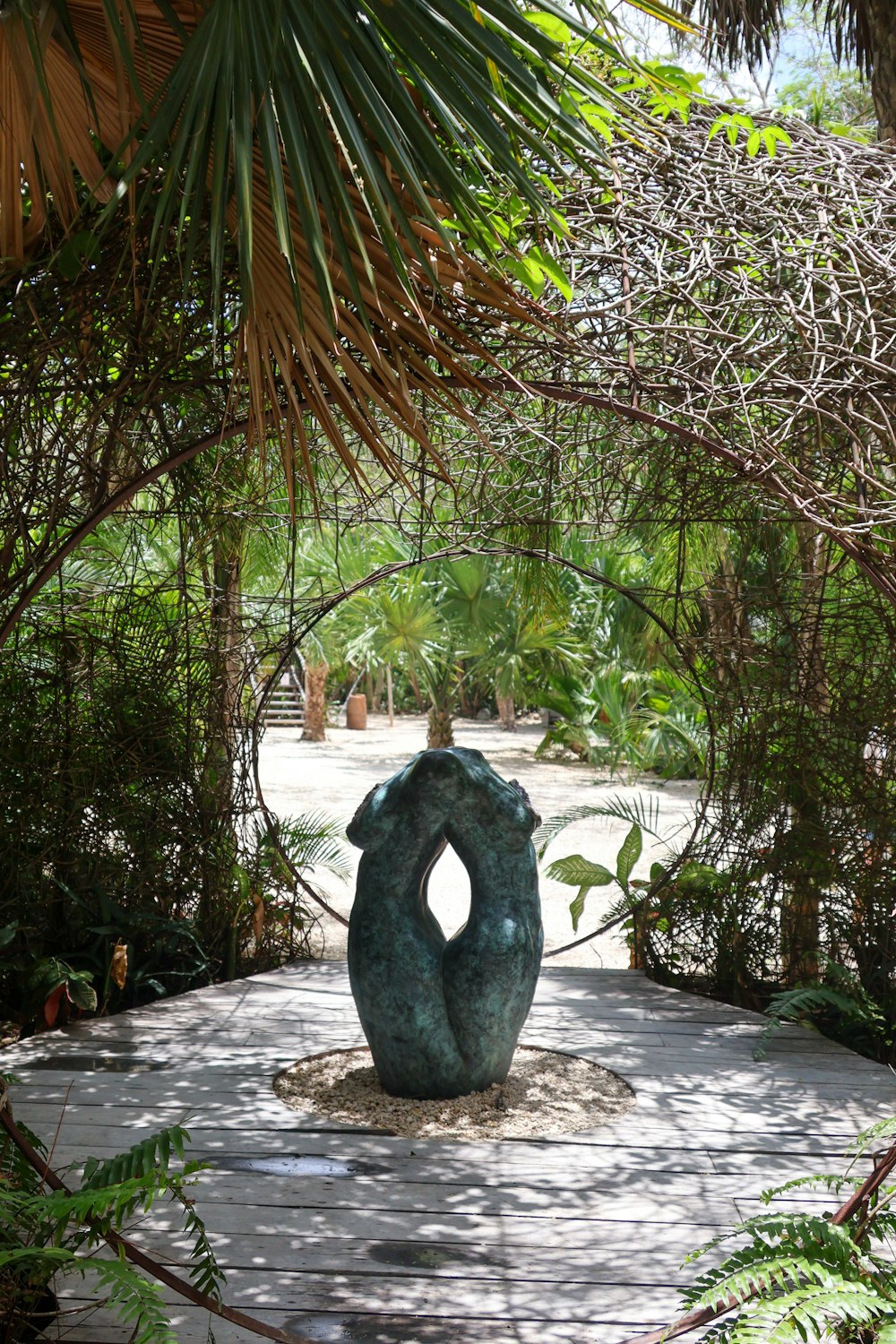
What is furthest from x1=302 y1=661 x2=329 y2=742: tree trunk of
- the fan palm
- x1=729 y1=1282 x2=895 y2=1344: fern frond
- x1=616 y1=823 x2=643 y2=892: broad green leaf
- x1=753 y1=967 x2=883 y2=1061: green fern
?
x1=729 y1=1282 x2=895 y2=1344: fern frond

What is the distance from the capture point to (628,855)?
267 inches

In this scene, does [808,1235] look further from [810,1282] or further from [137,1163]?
[137,1163]

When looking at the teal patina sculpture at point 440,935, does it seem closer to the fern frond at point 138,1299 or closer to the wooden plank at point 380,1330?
the wooden plank at point 380,1330

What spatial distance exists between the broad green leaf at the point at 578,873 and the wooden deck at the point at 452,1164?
A: 3.37 ft

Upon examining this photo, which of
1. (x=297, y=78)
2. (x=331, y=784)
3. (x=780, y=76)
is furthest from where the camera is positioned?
(x=780, y=76)

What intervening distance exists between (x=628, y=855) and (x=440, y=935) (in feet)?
8.03

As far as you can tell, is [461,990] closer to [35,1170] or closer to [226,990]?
[35,1170]

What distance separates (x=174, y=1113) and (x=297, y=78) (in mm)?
3366

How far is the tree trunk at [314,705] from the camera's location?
1728 centimetres

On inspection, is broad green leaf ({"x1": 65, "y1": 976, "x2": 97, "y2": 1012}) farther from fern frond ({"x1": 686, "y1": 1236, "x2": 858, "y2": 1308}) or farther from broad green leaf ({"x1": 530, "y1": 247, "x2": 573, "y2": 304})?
broad green leaf ({"x1": 530, "y1": 247, "x2": 573, "y2": 304})

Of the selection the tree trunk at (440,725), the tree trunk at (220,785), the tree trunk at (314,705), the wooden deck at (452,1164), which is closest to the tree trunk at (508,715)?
the tree trunk at (314,705)

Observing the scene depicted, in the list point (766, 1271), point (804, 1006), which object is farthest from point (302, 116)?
point (804, 1006)

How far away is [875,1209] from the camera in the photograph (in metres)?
2.79

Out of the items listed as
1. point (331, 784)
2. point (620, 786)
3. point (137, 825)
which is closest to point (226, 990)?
point (137, 825)
